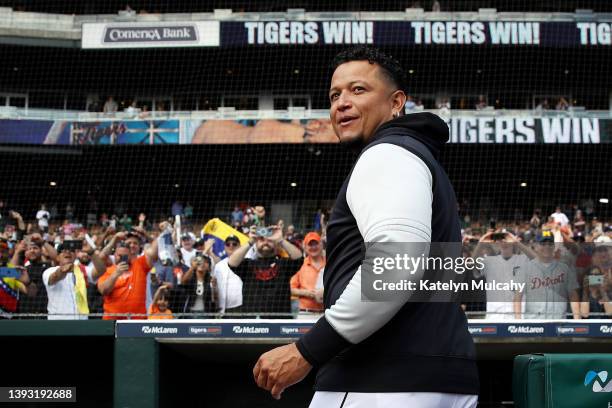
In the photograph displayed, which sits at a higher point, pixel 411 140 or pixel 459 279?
pixel 411 140

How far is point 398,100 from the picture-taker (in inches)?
84.8

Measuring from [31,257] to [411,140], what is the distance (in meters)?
8.00

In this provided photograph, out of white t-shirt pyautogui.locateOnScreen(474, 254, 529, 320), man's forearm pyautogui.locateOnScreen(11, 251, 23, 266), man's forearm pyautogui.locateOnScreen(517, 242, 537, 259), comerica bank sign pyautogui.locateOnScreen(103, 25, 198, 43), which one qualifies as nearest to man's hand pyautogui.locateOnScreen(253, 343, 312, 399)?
white t-shirt pyautogui.locateOnScreen(474, 254, 529, 320)

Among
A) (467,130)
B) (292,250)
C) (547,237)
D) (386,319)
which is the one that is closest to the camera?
(386,319)

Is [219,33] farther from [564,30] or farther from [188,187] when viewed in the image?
[564,30]

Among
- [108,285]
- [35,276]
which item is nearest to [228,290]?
[108,285]

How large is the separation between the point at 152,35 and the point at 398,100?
1010 inches

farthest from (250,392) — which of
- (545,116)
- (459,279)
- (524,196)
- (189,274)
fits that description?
(545,116)

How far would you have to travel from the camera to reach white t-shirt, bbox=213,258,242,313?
26.2 feet

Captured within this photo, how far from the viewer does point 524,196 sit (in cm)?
2355

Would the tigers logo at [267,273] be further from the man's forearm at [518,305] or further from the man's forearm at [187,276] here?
the man's forearm at [518,305]

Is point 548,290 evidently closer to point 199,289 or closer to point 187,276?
point 199,289

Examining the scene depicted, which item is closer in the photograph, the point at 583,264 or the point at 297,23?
the point at 583,264

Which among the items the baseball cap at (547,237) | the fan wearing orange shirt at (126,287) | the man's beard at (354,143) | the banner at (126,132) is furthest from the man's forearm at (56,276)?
the banner at (126,132)
